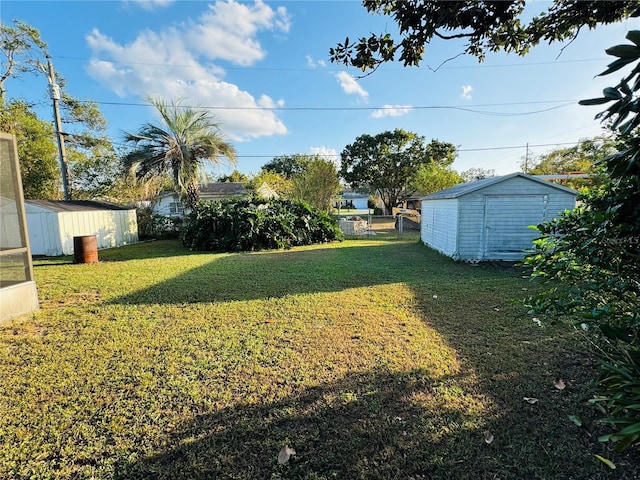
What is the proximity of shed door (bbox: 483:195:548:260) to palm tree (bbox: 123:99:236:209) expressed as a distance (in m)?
10.6

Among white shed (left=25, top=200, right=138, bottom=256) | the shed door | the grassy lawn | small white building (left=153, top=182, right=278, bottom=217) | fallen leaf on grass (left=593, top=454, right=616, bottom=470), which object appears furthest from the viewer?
small white building (left=153, top=182, right=278, bottom=217)

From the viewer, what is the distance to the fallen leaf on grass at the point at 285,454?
5.53ft

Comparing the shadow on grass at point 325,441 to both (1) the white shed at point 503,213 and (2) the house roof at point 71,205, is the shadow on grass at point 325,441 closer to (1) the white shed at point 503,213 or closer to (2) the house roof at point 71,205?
(1) the white shed at point 503,213

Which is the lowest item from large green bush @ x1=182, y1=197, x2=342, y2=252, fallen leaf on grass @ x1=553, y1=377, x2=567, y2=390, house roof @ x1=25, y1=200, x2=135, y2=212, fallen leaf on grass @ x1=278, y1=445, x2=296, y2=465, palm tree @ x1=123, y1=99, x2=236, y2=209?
fallen leaf on grass @ x1=553, y1=377, x2=567, y2=390

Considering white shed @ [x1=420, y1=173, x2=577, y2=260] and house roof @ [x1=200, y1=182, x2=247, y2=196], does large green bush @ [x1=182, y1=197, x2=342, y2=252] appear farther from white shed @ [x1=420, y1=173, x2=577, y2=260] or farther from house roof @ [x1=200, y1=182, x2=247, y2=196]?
house roof @ [x1=200, y1=182, x2=247, y2=196]

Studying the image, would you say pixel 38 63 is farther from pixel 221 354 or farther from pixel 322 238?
pixel 221 354

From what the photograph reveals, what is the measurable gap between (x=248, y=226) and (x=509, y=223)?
8.13m

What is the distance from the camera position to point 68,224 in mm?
9797

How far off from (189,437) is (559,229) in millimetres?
2978

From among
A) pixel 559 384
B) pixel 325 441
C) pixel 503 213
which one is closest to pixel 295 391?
pixel 325 441

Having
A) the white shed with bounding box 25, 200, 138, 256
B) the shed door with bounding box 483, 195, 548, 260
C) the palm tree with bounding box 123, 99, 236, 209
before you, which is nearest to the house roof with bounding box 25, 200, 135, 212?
the white shed with bounding box 25, 200, 138, 256

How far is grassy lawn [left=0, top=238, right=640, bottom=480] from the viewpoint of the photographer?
1679 millimetres

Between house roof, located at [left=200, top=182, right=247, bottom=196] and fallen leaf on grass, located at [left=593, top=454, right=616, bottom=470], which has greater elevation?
house roof, located at [left=200, top=182, right=247, bottom=196]

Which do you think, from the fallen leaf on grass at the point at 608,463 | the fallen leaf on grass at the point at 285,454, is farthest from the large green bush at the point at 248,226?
the fallen leaf on grass at the point at 608,463
